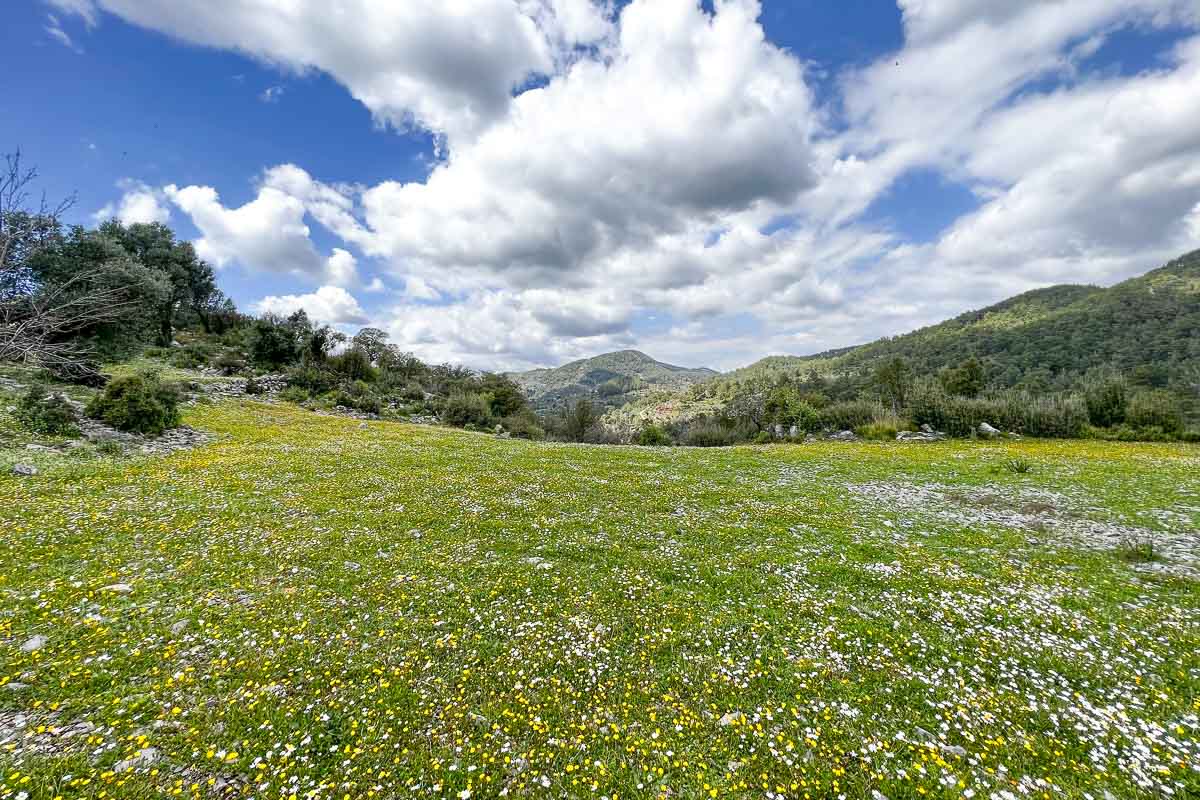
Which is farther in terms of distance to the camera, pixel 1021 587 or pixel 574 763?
pixel 1021 587

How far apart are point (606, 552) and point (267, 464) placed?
16.6 metres

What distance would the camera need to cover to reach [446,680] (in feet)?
20.8

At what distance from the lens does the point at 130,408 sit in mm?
20828

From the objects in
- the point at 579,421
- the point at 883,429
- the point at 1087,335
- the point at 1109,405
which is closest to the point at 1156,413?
the point at 1109,405

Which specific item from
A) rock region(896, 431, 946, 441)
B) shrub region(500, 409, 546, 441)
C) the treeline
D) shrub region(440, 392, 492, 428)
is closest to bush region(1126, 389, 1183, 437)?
the treeline

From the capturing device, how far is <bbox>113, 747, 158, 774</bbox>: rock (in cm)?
457

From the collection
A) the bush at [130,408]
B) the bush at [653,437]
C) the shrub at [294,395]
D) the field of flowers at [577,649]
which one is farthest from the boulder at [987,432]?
the shrub at [294,395]

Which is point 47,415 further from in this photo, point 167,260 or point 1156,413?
point 1156,413

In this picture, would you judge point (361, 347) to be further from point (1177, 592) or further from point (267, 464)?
point (1177, 592)

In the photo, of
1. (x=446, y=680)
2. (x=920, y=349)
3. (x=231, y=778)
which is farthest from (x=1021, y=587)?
(x=920, y=349)

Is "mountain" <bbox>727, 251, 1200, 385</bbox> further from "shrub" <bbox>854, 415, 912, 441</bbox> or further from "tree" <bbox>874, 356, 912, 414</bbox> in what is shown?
"shrub" <bbox>854, 415, 912, 441</bbox>

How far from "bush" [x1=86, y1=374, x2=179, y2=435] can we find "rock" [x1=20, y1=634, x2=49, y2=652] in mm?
20257

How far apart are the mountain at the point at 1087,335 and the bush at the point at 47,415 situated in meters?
103

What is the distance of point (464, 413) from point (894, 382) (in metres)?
55.3
